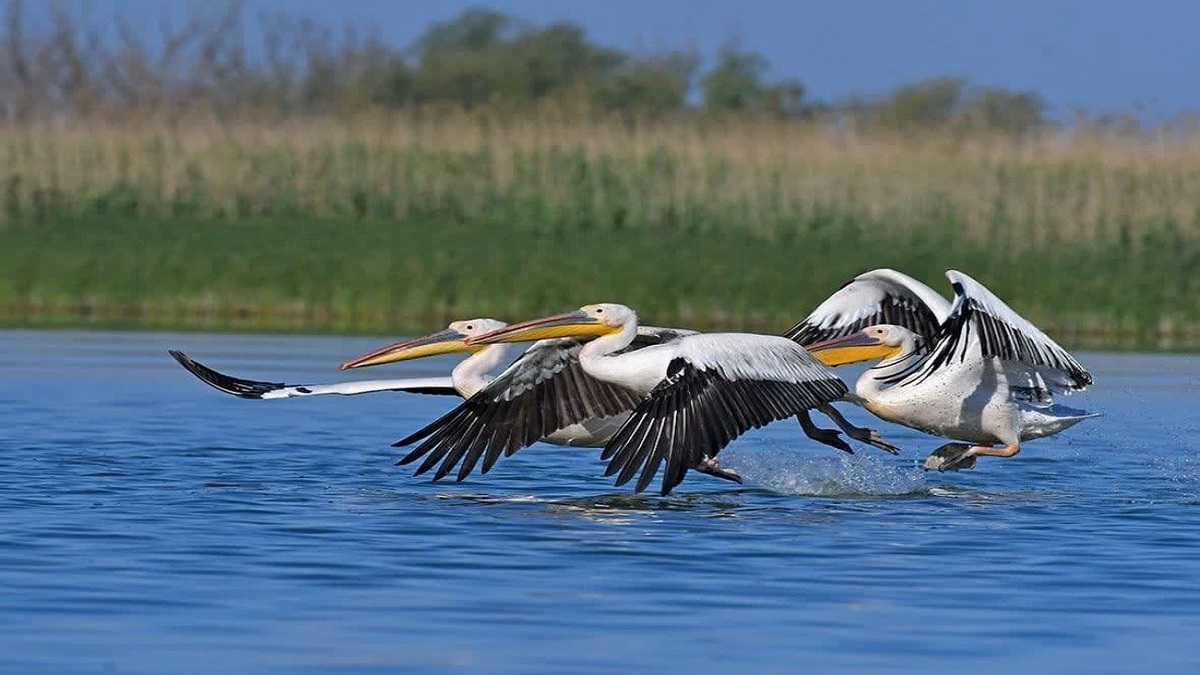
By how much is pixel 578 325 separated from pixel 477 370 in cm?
70

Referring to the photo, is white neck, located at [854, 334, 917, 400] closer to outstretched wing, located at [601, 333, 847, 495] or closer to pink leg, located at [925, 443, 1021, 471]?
pink leg, located at [925, 443, 1021, 471]

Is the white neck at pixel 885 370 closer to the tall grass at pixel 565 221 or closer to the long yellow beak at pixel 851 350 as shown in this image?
the long yellow beak at pixel 851 350

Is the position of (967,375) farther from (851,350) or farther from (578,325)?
(578,325)

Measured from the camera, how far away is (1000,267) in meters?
18.1

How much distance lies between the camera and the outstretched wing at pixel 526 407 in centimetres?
930

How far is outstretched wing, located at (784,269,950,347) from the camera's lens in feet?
33.7

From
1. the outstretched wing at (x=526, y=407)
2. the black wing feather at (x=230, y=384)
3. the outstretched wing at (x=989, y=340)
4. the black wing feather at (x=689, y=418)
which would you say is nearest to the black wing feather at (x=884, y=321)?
the outstretched wing at (x=989, y=340)

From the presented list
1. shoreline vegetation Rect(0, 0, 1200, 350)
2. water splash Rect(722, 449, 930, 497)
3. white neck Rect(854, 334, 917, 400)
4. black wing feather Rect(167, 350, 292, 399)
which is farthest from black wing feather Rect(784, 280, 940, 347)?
shoreline vegetation Rect(0, 0, 1200, 350)

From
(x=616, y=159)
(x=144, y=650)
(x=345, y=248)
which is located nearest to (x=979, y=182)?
(x=616, y=159)

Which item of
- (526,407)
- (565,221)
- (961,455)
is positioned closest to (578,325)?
(526,407)

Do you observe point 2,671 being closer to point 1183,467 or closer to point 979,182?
point 1183,467

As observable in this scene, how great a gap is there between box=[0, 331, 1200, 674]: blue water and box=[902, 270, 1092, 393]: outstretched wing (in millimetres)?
463

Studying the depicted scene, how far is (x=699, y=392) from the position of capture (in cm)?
840

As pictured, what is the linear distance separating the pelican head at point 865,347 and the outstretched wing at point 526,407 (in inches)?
28.5
